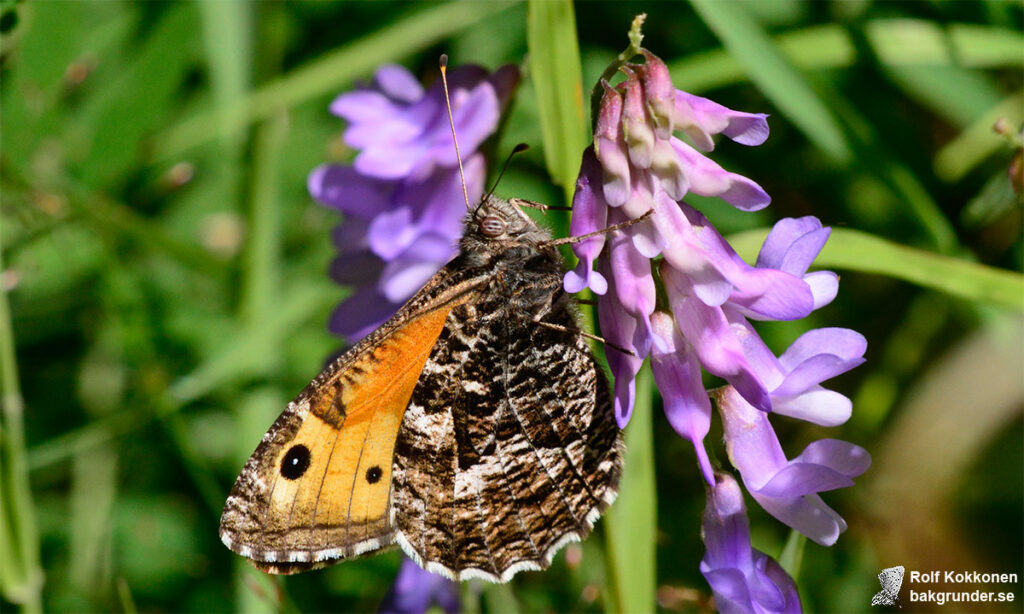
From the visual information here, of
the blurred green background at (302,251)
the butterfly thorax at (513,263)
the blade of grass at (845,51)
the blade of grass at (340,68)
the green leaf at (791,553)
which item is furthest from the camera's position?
the blade of grass at (340,68)

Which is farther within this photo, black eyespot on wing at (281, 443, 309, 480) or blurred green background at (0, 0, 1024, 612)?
blurred green background at (0, 0, 1024, 612)

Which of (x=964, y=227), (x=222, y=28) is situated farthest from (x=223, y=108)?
(x=964, y=227)

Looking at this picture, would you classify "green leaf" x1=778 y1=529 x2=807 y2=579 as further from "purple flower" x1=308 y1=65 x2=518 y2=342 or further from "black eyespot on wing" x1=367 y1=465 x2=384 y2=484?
"purple flower" x1=308 y1=65 x2=518 y2=342

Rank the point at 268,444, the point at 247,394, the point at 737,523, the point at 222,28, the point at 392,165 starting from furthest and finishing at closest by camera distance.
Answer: the point at 222,28, the point at 247,394, the point at 392,165, the point at 268,444, the point at 737,523

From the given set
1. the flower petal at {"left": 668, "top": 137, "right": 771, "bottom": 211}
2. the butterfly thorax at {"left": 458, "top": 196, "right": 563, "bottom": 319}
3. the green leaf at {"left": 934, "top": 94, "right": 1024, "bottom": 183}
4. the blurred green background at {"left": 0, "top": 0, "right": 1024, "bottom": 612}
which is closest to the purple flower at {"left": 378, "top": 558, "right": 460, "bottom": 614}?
the blurred green background at {"left": 0, "top": 0, "right": 1024, "bottom": 612}

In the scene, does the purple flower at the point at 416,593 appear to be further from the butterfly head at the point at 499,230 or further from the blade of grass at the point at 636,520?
the butterfly head at the point at 499,230

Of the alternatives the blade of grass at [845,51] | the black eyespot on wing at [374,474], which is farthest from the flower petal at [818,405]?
the blade of grass at [845,51]

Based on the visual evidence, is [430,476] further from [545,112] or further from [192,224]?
[192,224]
